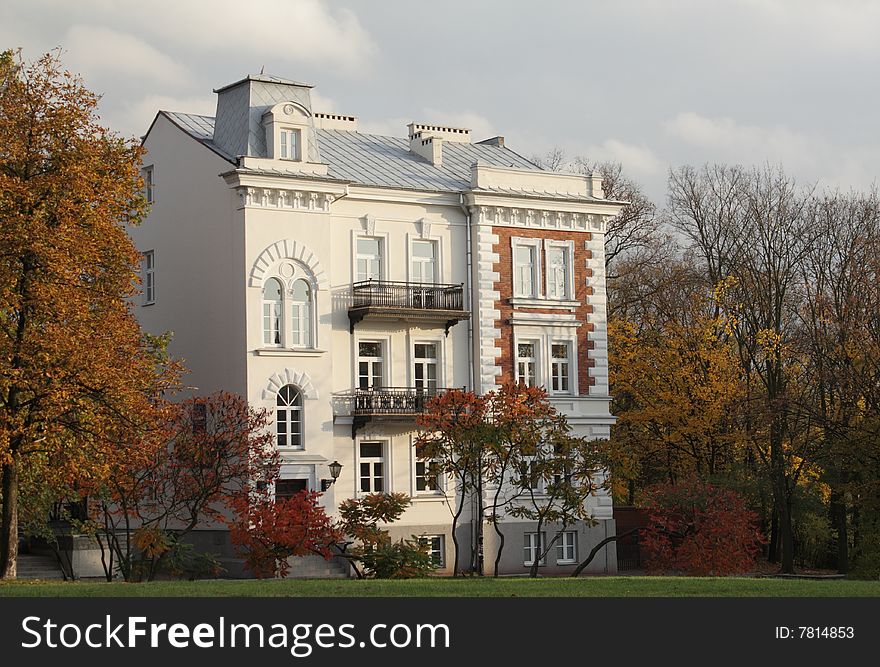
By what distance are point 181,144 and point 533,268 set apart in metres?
11.3

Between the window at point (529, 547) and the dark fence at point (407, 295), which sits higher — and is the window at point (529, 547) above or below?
below

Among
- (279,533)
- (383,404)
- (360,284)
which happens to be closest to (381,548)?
(279,533)

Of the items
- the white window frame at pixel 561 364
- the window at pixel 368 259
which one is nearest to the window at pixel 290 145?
the window at pixel 368 259

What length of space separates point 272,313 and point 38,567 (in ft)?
30.4

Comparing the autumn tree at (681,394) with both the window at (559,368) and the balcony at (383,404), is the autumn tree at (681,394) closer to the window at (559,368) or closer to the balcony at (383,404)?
the window at (559,368)

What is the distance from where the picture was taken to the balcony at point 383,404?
4047 cm

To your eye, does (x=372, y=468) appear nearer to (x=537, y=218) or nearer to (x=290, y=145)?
(x=537, y=218)

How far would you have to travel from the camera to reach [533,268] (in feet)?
145

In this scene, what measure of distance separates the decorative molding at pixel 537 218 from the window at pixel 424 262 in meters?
1.77

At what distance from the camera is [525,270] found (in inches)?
1737

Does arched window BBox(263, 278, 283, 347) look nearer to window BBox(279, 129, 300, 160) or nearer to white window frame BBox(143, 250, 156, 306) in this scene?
window BBox(279, 129, 300, 160)
